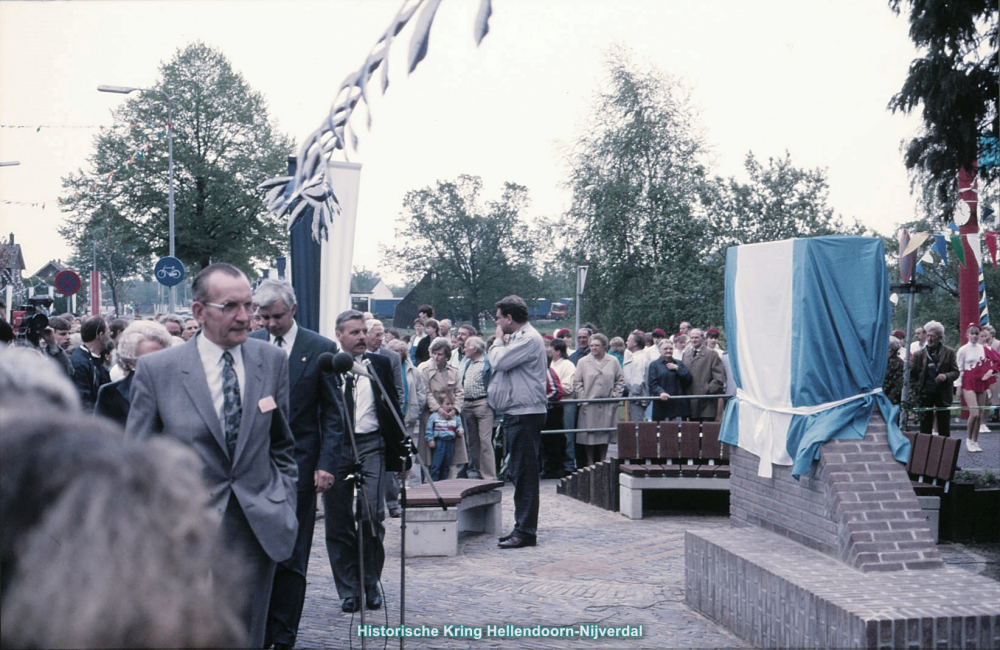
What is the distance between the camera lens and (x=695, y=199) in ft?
105

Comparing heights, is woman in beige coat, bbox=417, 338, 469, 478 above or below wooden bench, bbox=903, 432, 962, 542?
above

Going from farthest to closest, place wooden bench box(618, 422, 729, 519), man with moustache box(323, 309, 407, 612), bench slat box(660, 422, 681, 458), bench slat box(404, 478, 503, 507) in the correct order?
bench slat box(660, 422, 681, 458), wooden bench box(618, 422, 729, 519), bench slat box(404, 478, 503, 507), man with moustache box(323, 309, 407, 612)

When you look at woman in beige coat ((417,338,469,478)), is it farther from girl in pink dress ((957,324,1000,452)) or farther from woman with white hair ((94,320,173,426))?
girl in pink dress ((957,324,1000,452))

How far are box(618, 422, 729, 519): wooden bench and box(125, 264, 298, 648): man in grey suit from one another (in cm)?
659

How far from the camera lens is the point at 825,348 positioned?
659cm

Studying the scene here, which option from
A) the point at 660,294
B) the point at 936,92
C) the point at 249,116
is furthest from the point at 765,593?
the point at 249,116

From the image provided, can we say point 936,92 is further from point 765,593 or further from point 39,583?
point 39,583

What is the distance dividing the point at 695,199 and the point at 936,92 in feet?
71.5

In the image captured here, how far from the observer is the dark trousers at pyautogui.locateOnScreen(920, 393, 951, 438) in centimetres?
1549

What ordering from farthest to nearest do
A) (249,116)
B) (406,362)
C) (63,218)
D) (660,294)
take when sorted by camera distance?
(63,218) < (249,116) < (660,294) < (406,362)

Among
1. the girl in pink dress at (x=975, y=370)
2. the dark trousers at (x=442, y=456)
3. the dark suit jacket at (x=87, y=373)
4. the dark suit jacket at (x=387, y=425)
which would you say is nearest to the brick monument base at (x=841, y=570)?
the dark suit jacket at (x=387, y=425)

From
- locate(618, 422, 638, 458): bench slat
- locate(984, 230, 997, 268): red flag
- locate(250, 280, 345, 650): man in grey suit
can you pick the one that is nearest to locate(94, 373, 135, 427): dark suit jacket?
locate(250, 280, 345, 650): man in grey suit

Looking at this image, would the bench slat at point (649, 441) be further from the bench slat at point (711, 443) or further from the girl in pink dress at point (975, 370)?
the girl in pink dress at point (975, 370)

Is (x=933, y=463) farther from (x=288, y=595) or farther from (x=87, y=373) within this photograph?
(x=87, y=373)
